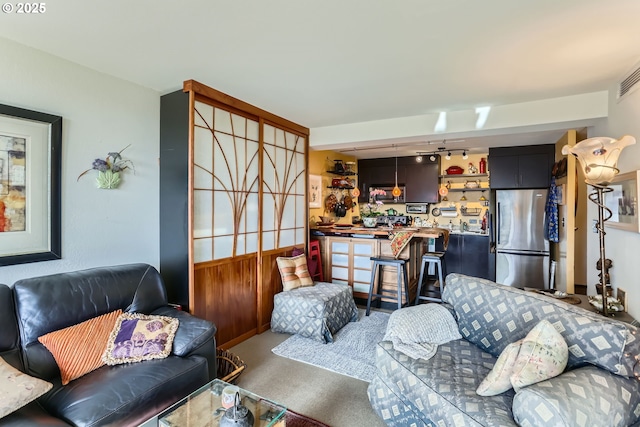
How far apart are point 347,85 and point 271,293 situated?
236 centimetres

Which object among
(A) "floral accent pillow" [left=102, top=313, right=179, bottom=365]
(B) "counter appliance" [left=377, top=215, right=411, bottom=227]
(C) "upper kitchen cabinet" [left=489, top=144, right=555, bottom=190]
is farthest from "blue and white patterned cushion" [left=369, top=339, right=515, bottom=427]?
(B) "counter appliance" [left=377, top=215, right=411, bottom=227]

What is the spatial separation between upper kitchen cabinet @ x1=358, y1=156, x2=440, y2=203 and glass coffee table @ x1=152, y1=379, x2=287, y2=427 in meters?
5.49

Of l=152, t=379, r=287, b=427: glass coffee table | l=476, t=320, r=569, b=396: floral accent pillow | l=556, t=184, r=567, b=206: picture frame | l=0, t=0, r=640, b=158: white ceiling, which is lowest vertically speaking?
l=152, t=379, r=287, b=427: glass coffee table

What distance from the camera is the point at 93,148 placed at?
2527 mm

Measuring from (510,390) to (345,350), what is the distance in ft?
5.39

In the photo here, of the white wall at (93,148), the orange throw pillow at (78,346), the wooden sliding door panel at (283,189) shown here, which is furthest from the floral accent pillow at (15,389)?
the wooden sliding door panel at (283,189)

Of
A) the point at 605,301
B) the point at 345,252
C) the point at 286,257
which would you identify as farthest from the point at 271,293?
the point at 605,301

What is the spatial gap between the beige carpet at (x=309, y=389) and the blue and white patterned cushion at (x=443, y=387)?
0.17 metres

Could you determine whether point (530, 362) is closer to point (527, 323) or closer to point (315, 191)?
point (527, 323)

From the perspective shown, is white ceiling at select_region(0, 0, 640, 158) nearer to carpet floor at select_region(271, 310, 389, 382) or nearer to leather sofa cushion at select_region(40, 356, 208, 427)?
leather sofa cushion at select_region(40, 356, 208, 427)

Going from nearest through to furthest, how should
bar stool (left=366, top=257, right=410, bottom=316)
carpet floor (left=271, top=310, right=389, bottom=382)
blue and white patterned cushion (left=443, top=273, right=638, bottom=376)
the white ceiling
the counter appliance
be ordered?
blue and white patterned cushion (left=443, top=273, right=638, bottom=376)
the white ceiling
carpet floor (left=271, top=310, right=389, bottom=382)
bar stool (left=366, top=257, right=410, bottom=316)
the counter appliance

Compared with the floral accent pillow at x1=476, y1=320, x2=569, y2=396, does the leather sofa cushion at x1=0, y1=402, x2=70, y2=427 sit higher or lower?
lower

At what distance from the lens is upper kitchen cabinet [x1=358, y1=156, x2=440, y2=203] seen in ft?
21.0

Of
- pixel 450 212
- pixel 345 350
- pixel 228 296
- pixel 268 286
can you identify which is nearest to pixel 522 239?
pixel 450 212
